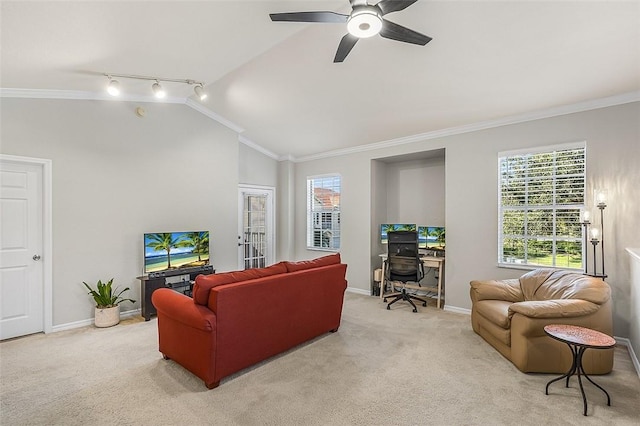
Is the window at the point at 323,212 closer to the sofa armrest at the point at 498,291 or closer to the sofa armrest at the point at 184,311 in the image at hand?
the sofa armrest at the point at 498,291

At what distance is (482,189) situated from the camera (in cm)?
443

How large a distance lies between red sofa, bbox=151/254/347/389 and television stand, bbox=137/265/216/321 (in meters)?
1.43

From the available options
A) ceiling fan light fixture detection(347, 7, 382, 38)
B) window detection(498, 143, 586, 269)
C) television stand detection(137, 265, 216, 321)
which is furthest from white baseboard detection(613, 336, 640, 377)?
television stand detection(137, 265, 216, 321)

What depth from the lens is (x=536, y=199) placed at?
160 inches

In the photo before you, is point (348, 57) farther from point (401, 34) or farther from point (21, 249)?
point (21, 249)

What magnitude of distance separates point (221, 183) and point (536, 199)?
4782 millimetres

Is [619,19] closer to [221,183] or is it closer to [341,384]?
[341,384]

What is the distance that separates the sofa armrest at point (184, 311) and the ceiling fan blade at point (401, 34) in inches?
100.0

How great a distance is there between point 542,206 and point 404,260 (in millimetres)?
1920

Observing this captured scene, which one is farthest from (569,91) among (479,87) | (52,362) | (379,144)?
(52,362)

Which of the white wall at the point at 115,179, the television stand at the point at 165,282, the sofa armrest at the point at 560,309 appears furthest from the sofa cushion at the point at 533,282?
the white wall at the point at 115,179

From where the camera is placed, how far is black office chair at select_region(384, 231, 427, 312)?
186 inches

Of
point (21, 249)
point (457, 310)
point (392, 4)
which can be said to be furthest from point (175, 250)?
point (457, 310)

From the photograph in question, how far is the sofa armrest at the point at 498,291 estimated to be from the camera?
3.56 meters
